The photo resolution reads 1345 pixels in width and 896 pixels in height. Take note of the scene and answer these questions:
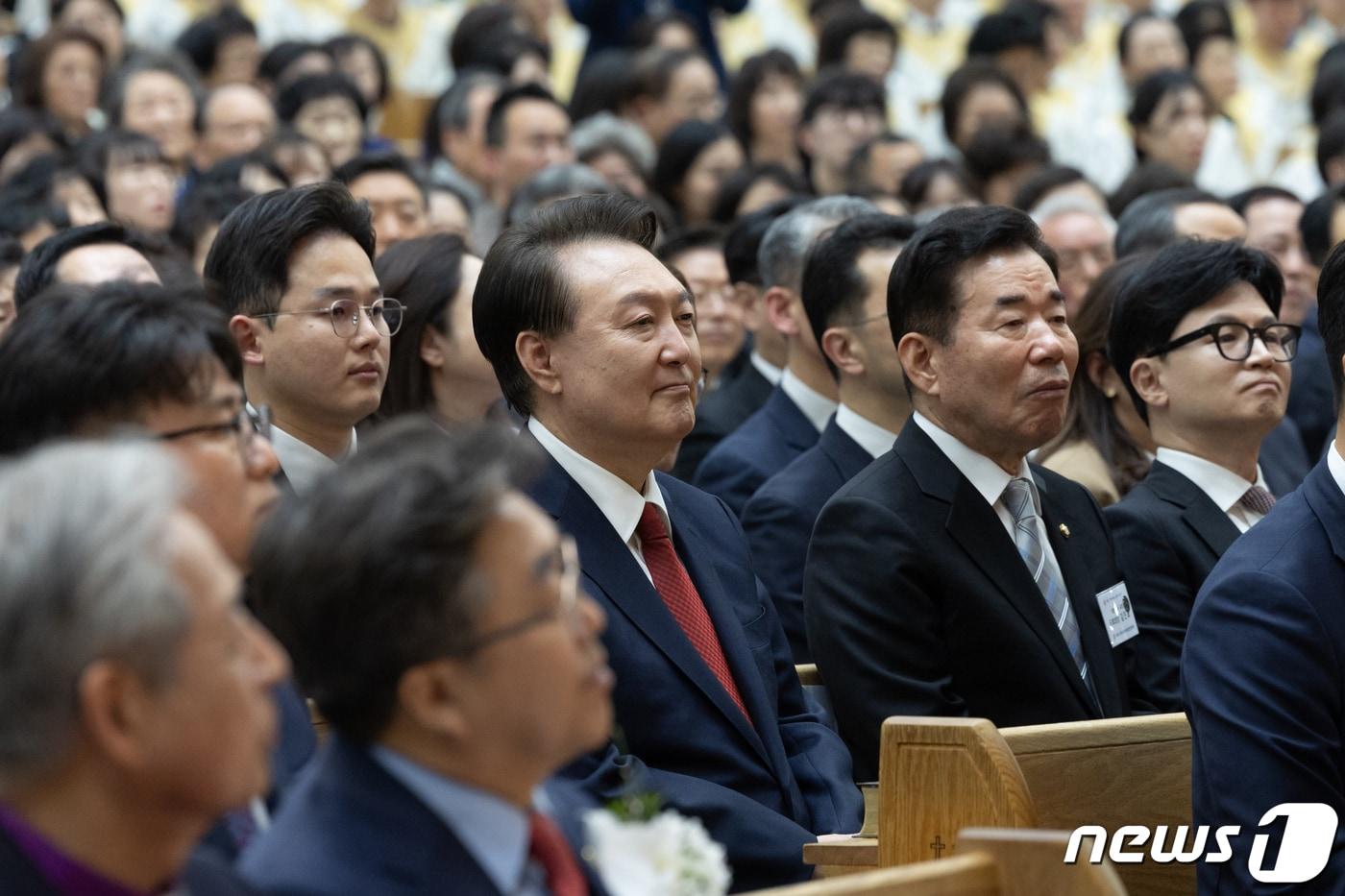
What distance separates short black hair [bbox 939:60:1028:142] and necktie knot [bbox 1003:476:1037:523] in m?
5.61

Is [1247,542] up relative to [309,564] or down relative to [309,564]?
down

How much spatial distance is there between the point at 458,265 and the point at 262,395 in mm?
868

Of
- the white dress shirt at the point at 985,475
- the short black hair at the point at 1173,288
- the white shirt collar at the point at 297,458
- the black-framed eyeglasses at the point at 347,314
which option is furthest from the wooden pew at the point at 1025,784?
the black-framed eyeglasses at the point at 347,314

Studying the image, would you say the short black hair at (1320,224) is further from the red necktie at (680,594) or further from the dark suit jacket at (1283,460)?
the red necktie at (680,594)

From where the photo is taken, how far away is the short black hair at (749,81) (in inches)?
376

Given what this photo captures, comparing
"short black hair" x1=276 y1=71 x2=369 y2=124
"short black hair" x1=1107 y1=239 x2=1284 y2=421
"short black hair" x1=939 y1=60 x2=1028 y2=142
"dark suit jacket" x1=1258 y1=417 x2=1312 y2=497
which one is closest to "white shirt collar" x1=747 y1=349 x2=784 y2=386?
"dark suit jacket" x1=1258 y1=417 x2=1312 y2=497

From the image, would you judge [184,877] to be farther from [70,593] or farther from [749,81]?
[749,81]

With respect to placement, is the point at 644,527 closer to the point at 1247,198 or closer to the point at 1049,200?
the point at 1049,200

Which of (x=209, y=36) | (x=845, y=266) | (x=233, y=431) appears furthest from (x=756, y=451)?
(x=209, y=36)

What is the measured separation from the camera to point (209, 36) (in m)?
9.40

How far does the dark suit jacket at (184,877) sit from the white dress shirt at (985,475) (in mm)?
2139

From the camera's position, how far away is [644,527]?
3.53 metres

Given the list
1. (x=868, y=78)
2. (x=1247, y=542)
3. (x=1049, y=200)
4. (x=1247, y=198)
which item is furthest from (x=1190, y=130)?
(x=1247, y=542)

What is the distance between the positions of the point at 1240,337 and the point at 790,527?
3.53 feet
